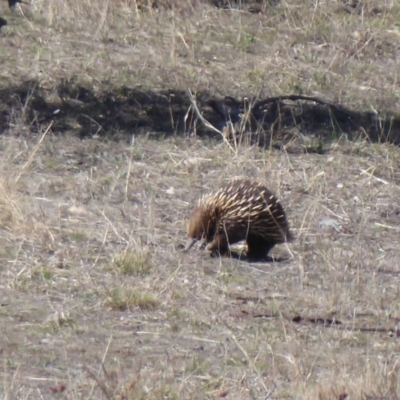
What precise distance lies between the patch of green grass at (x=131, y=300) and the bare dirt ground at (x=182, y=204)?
0.04ft

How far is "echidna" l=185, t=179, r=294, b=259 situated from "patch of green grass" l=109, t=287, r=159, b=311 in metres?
1.28

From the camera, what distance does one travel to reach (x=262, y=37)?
12828 millimetres

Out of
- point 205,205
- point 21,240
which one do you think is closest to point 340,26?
point 205,205

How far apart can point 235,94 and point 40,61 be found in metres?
2.07

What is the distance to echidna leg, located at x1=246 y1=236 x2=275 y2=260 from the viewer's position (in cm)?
793

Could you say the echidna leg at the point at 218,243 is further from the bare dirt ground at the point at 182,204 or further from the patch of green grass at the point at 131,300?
the patch of green grass at the point at 131,300

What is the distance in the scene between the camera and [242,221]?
7.95m

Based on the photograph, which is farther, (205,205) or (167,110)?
(167,110)

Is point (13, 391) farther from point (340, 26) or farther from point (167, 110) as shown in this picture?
point (340, 26)

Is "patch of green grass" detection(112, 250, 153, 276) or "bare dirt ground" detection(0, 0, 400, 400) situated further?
"patch of green grass" detection(112, 250, 153, 276)

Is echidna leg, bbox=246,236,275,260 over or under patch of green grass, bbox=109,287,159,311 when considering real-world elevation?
under

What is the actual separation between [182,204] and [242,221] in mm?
978

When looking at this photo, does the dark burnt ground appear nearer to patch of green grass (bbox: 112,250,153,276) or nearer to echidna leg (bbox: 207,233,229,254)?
echidna leg (bbox: 207,233,229,254)

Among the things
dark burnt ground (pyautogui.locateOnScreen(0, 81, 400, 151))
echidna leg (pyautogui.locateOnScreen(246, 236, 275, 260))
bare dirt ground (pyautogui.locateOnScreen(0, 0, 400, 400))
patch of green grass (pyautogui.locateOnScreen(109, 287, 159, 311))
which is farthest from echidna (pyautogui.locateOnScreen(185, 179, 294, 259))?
dark burnt ground (pyautogui.locateOnScreen(0, 81, 400, 151))
